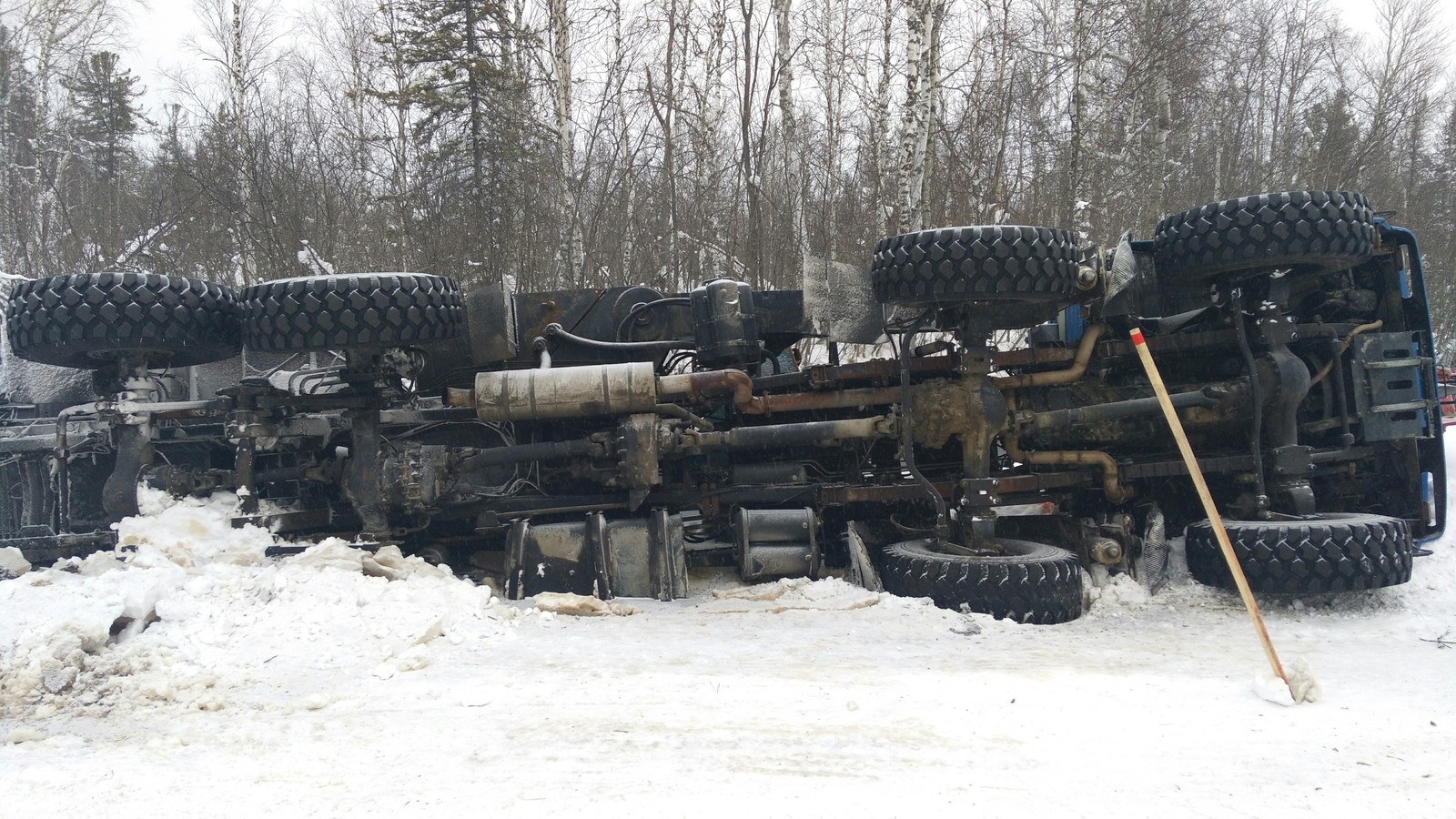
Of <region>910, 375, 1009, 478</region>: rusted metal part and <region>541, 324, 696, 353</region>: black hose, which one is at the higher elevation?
<region>541, 324, 696, 353</region>: black hose

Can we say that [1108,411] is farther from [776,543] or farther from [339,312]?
[339,312]

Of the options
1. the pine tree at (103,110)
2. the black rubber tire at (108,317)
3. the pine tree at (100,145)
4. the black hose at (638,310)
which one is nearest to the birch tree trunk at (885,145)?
the black hose at (638,310)

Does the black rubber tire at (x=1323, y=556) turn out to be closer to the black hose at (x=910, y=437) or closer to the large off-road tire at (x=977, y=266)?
the black hose at (x=910, y=437)

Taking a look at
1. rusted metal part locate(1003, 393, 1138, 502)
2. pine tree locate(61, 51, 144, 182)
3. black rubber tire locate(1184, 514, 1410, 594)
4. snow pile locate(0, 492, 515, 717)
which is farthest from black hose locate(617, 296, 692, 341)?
pine tree locate(61, 51, 144, 182)

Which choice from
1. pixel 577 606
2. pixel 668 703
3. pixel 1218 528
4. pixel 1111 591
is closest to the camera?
pixel 668 703

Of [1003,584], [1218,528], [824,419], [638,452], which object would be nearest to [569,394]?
[638,452]

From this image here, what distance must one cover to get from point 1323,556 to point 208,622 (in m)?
4.73

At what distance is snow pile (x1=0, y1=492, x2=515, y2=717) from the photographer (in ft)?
10.2

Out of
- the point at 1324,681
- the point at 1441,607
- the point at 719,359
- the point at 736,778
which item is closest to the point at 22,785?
the point at 736,778

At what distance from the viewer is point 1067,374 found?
16.1 ft

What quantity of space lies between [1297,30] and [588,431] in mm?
28835

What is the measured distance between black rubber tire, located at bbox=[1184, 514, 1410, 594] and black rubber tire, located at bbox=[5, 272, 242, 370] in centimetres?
530

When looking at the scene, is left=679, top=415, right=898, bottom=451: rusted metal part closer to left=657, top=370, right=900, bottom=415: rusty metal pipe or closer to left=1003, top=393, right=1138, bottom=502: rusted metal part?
left=657, top=370, right=900, bottom=415: rusty metal pipe

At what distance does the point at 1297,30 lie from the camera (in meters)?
26.0
